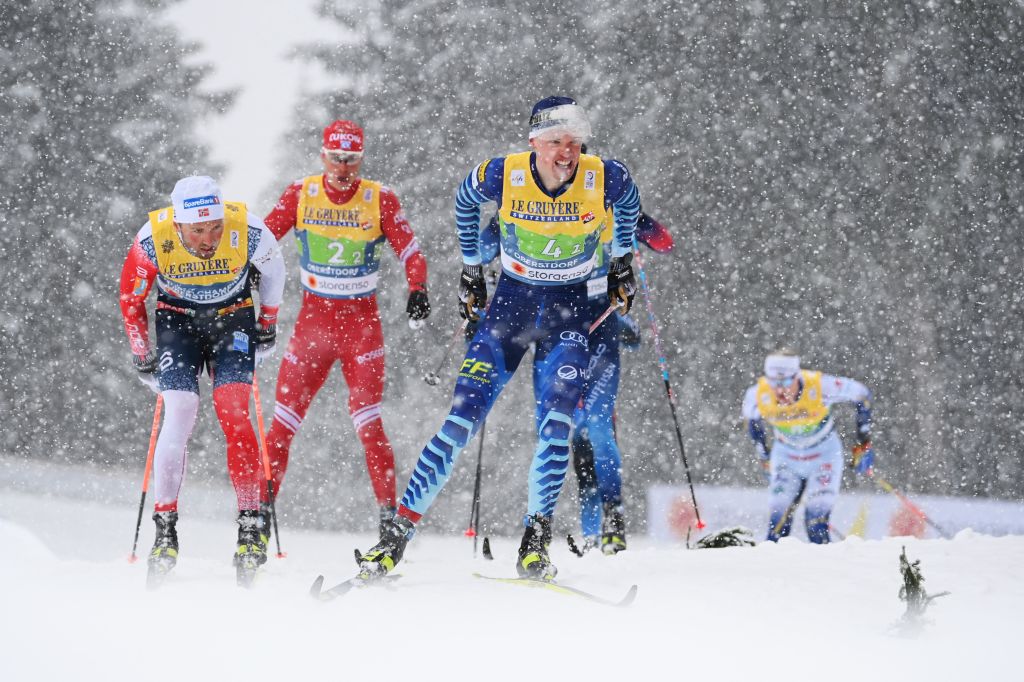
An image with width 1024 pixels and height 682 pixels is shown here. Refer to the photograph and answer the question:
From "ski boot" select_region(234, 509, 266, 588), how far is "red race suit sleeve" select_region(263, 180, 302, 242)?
1.84m

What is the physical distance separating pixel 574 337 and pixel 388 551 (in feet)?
4.09

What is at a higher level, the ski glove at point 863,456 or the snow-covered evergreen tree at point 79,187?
the snow-covered evergreen tree at point 79,187

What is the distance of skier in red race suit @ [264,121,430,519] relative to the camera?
5.93 m

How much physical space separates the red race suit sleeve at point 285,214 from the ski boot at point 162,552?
1.89 m

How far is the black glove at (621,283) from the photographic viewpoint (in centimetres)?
508

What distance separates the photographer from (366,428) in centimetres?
602

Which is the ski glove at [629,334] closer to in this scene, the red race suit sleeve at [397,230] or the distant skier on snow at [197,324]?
the red race suit sleeve at [397,230]

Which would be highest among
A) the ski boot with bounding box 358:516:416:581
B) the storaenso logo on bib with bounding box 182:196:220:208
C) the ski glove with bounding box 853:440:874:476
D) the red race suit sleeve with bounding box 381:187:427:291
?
the red race suit sleeve with bounding box 381:187:427:291

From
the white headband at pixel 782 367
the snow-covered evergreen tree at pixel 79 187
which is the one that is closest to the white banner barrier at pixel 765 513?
the white headband at pixel 782 367

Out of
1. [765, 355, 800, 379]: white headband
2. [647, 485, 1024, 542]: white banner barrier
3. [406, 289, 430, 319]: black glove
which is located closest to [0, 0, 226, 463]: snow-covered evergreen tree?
[647, 485, 1024, 542]: white banner barrier

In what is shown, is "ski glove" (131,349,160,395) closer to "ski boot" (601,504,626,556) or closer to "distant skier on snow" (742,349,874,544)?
"ski boot" (601,504,626,556)

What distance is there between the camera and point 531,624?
3.52 m

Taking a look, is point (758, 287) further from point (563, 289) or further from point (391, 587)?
point (391, 587)

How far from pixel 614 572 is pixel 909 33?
1277 centimetres
